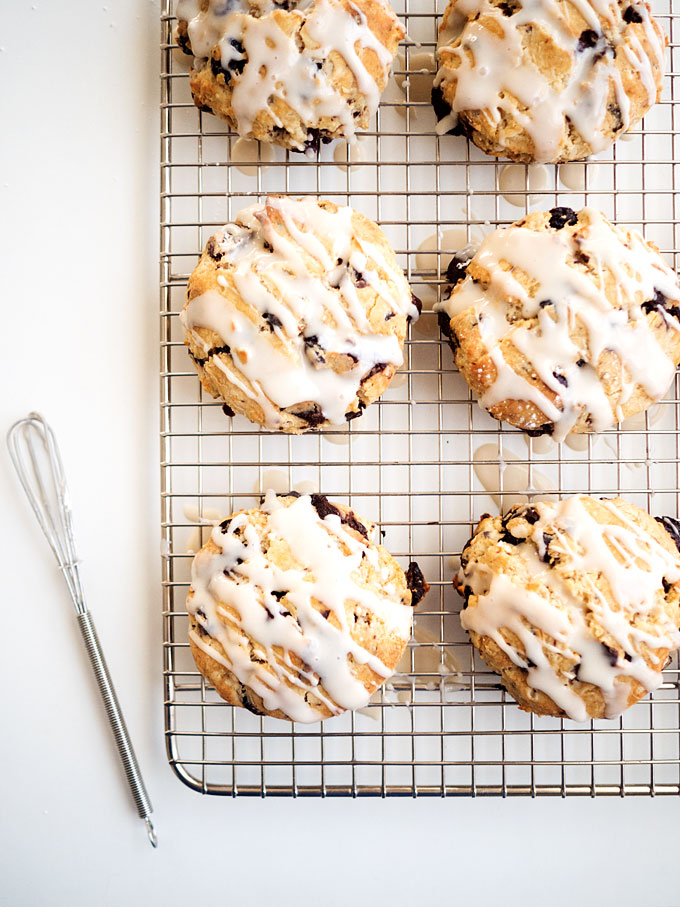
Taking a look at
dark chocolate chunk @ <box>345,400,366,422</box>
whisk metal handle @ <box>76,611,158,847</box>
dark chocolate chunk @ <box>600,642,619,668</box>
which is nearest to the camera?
dark chocolate chunk @ <box>600,642,619,668</box>

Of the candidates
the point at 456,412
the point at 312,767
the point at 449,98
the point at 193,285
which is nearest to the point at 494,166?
the point at 449,98

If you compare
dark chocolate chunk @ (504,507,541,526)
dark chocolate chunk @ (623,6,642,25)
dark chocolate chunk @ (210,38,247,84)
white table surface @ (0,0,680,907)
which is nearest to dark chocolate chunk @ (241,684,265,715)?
white table surface @ (0,0,680,907)

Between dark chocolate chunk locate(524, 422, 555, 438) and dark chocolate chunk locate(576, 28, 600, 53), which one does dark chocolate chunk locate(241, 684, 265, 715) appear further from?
dark chocolate chunk locate(576, 28, 600, 53)

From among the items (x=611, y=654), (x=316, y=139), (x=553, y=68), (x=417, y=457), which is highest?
(x=553, y=68)

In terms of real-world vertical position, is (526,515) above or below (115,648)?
above

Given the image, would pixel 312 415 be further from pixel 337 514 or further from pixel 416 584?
pixel 416 584

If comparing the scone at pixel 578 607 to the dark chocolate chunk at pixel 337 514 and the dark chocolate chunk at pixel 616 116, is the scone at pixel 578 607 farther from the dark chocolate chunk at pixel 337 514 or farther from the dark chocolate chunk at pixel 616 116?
the dark chocolate chunk at pixel 616 116

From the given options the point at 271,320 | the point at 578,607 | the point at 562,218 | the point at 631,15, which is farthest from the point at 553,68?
the point at 578,607
